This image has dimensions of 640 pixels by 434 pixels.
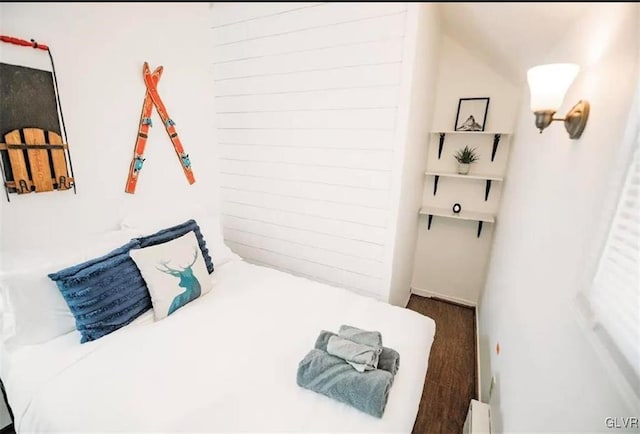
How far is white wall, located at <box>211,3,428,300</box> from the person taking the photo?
5.95 ft

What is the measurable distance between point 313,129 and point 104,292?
157cm

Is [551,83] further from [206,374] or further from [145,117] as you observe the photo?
[145,117]

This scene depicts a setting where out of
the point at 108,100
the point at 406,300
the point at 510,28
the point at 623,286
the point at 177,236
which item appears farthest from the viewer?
the point at 406,300

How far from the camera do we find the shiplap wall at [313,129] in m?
1.82

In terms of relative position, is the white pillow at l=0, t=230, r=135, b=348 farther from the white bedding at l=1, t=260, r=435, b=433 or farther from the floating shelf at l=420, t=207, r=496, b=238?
the floating shelf at l=420, t=207, r=496, b=238

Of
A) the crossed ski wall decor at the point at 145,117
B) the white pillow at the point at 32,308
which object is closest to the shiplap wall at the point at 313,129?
the crossed ski wall decor at the point at 145,117

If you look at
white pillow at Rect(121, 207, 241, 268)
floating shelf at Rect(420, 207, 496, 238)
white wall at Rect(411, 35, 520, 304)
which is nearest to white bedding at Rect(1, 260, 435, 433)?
white pillow at Rect(121, 207, 241, 268)

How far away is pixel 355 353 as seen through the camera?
116 cm

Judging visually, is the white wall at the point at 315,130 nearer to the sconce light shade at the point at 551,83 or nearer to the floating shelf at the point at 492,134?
the sconce light shade at the point at 551,83

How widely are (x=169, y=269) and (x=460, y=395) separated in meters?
1.99

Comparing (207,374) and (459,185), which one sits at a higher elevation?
(459,185)

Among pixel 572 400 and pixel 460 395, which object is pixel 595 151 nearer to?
pixel 572 400

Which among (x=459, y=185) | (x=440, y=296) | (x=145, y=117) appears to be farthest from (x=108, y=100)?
(x=440, y=296)

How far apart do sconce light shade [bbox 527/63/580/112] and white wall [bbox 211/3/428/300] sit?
83cm
